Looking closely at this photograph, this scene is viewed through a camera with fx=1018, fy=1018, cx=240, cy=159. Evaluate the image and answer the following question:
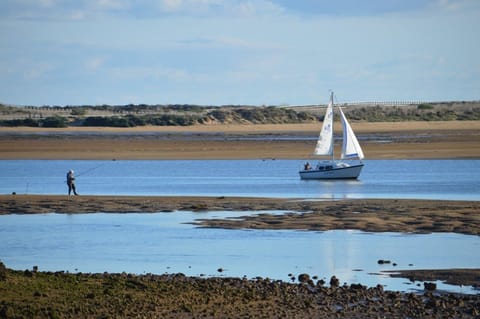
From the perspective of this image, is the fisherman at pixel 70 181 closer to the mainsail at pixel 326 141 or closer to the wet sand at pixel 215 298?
the mainsail at pixel 326 141

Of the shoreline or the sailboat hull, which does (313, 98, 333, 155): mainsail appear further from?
the shoreline

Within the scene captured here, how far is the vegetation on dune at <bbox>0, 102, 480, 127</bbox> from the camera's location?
101 metres

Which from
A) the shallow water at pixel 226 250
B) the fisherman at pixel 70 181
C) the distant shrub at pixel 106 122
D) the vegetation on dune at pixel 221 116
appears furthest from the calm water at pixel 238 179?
the vegetation on dune at pixel 221 116

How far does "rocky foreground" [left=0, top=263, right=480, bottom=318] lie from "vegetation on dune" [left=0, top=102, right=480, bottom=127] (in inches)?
3240

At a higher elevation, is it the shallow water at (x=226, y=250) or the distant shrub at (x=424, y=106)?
the distant shrub at (x=424, y=106)

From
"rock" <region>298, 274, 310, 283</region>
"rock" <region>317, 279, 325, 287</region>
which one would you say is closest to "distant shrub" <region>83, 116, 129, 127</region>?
"rock" <region>298, 274, 310, 283</region>

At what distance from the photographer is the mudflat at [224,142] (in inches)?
2463

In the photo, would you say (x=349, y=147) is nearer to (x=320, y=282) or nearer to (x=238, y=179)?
(x=238, y=179)

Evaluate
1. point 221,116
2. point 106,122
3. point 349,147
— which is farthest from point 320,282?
point 221,116

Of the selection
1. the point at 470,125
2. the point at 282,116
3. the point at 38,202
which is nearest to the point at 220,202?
the point at 38,202

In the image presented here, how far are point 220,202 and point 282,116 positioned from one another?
3237 inches

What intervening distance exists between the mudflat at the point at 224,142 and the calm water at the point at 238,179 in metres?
4.60

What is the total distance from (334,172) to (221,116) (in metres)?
65.3

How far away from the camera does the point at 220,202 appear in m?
33.1
